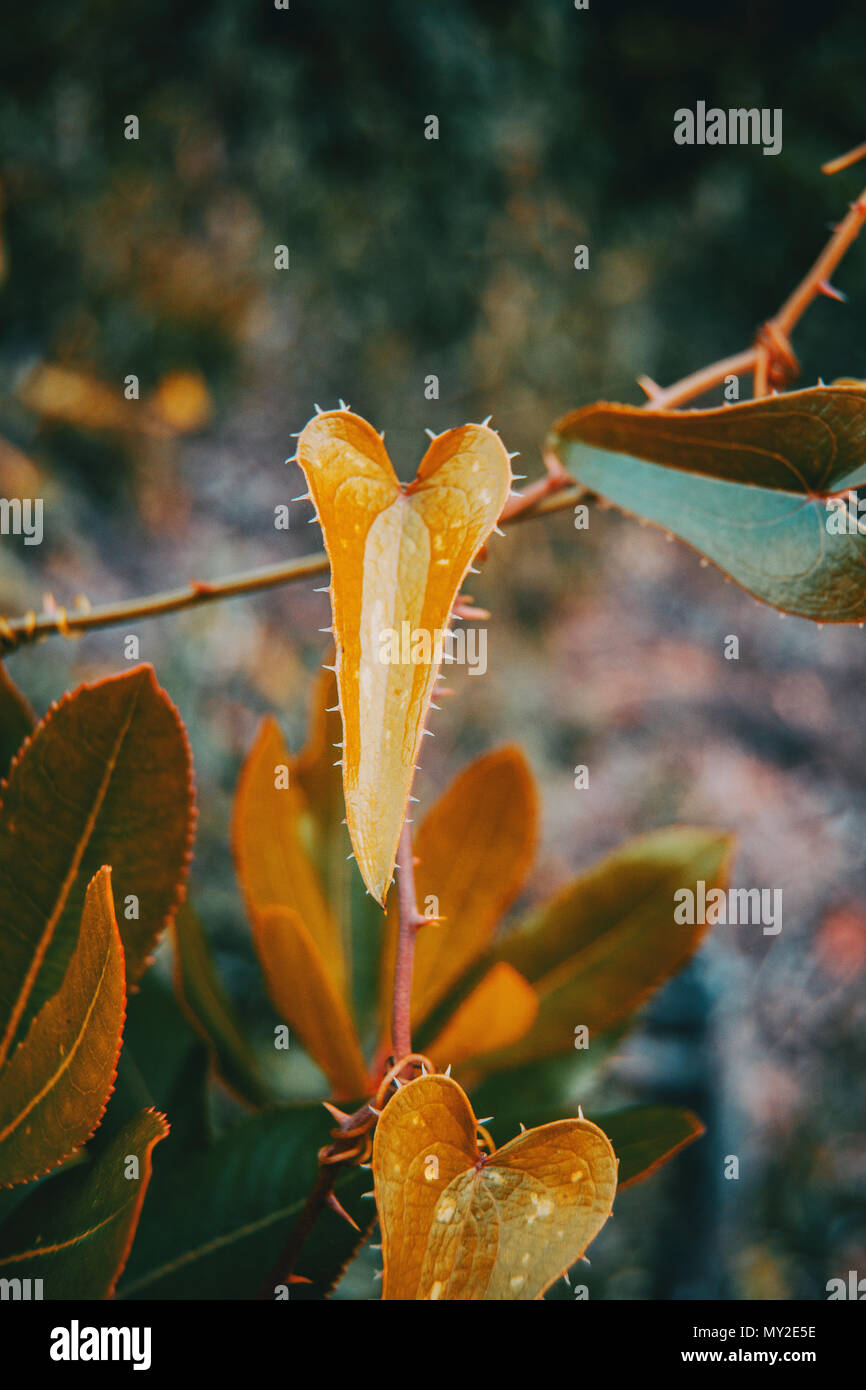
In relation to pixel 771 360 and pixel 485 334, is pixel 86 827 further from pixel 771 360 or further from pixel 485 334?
pixel 485 334

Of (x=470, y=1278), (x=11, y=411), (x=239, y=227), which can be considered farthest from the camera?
(x=239, y=227)

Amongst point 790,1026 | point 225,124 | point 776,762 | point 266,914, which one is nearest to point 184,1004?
point 266,914

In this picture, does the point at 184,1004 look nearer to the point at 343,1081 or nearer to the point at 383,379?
the point at 343,1081

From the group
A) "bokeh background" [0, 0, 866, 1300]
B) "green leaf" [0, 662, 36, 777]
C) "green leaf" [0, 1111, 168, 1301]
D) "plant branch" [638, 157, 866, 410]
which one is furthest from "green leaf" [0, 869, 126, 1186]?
"bokeh background" [0, 0, 866, 1300]

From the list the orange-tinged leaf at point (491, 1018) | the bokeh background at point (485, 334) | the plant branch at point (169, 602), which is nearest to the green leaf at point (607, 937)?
the orange-tinged leaf at point (491, 1018)

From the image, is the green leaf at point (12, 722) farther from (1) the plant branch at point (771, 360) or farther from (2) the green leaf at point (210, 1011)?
(1) the plant branch at point (771, 360)

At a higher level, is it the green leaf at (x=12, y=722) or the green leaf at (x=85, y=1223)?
the green leaf at (x=12, y=722)
